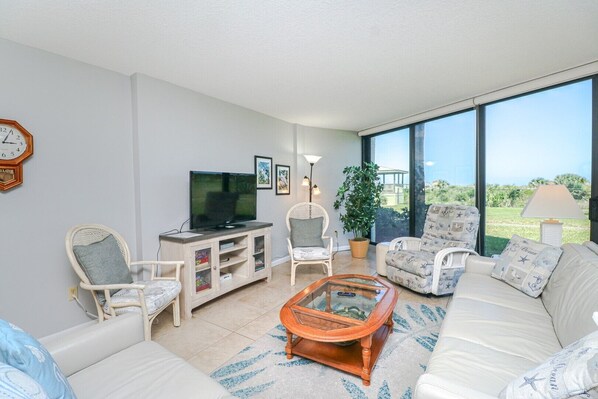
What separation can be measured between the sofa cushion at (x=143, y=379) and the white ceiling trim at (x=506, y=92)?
391cm

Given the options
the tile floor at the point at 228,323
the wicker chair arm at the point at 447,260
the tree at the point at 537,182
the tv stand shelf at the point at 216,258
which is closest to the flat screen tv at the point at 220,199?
the tv stand shelf at the point at 216,258

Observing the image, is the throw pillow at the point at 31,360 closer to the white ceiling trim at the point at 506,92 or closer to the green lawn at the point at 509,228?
the green lawn at the point at 509,228

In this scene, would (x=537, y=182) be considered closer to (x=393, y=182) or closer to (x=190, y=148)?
(x=393, y=182)

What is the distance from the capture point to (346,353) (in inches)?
75.2

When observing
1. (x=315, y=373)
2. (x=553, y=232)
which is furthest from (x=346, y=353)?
(x=553, y=232)

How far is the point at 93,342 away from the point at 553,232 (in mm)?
3498

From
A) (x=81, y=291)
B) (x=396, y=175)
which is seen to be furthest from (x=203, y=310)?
(x=396, y=175)

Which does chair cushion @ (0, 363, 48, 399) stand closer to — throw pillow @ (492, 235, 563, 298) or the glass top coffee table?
the glass top coffee table

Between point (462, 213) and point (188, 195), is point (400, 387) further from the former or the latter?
point (188, 195)

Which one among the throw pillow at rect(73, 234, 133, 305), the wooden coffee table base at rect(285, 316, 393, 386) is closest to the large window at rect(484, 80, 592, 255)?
the wooden coffee table base at rect(285, 316, 393, 386)

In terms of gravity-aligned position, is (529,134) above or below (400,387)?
above

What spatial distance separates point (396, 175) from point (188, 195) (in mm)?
3498

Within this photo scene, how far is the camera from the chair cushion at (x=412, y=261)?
2.90 metres

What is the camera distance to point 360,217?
474 cm
